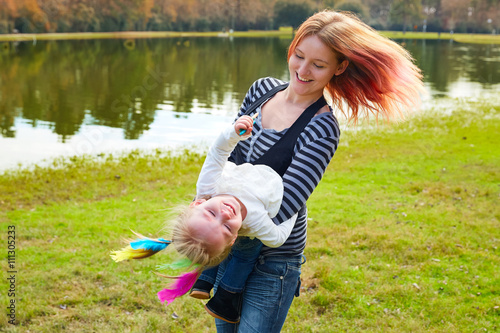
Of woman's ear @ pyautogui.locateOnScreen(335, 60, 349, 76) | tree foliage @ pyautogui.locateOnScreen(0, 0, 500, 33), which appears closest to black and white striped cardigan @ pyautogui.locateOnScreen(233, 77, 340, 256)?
woman's ear @ pyautogui.locateOnScreen(335, 60, 349, 76)

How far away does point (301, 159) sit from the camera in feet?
9.02

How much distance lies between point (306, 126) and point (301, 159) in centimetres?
22

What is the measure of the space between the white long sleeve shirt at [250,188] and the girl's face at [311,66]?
562 millimetres

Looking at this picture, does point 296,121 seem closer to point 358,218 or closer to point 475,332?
point 475,332

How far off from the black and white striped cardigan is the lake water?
4.59 m

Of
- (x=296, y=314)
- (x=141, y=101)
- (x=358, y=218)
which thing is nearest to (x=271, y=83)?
(x=296, y=314)

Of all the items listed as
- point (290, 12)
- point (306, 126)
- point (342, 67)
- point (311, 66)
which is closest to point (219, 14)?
point (290, 12)

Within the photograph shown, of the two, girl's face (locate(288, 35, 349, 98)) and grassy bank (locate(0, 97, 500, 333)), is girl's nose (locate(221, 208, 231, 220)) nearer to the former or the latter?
grassy bank (locate(0, 97, 500, 333))

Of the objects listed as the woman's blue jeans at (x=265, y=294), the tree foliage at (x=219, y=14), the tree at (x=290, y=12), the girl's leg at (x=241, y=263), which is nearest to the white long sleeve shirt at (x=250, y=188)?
the girl's leg at (x=241, y=263)

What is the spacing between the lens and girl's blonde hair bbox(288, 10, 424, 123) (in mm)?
2900

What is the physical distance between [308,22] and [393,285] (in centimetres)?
451

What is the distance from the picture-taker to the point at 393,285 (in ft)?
20.9

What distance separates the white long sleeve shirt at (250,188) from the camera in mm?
2650

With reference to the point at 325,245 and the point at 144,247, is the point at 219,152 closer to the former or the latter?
the point at 144,247
